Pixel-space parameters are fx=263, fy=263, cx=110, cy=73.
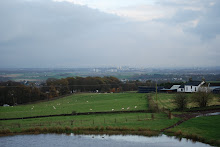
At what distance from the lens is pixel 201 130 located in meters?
31.8

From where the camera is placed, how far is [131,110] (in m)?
47.8

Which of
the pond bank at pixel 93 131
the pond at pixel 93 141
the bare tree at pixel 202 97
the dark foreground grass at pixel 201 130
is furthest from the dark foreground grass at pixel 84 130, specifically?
the bare tree at pixel 202 97

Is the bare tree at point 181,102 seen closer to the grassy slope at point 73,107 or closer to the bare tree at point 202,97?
the bare tree at point 202,97

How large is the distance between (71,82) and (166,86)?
41123mm

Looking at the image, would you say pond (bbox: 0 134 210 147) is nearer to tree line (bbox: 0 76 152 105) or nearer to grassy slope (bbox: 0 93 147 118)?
grassy slope (bbox: 0 93 147 118)

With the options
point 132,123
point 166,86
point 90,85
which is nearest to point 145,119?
point 132,123

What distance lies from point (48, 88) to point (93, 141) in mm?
74406

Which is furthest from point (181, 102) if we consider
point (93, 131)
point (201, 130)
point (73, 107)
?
point (73, 107)

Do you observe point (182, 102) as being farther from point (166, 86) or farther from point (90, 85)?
point (90, 85)

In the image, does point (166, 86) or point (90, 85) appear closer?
point (166, 86)

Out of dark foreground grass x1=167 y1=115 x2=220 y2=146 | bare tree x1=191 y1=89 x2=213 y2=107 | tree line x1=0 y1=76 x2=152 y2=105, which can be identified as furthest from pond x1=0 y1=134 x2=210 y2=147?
tree line x1=0 y1=76 x2=152 y2=105

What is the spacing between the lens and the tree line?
8219cm

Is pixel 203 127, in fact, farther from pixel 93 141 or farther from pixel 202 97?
pixel 202 97

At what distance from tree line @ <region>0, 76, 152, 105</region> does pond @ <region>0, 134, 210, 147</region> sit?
49681mm
